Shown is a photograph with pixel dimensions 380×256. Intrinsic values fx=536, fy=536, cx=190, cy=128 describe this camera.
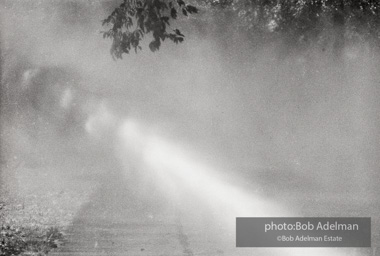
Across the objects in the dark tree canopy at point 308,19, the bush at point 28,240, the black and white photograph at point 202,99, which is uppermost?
the dark tree canopy at point 308,19

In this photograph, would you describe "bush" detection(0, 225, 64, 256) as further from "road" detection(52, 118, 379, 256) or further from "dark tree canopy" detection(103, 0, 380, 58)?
"dark tree canopy" detection(103, 0, 380, 58)

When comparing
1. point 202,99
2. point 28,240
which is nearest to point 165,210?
point 28,240

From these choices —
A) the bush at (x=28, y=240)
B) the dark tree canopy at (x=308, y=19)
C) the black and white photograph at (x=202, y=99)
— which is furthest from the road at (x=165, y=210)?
the dark tree canopy at (x=308, y=19)

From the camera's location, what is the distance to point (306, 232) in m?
8.09

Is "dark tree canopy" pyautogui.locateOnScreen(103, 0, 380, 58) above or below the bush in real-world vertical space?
above

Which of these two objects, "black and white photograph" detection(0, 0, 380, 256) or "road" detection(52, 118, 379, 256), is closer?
"road" detection(52, 118, 379, 256)

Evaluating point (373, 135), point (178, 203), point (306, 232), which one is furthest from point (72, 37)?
point (306, 232)

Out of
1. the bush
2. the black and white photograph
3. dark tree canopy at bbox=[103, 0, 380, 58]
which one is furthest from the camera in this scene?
dark tree canopy at bbox=[103, 0, 380, 58]

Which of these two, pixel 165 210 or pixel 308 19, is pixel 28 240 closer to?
pixel 165 210

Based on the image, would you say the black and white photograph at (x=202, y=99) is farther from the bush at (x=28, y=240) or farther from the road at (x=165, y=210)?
the bush at (x=28, y=240)

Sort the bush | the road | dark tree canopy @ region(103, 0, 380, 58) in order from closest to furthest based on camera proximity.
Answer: the bush → the road → dark tree canopy @ region(103, 0, 380, 58)

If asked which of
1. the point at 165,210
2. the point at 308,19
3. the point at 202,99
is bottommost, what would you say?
the point at 165,210

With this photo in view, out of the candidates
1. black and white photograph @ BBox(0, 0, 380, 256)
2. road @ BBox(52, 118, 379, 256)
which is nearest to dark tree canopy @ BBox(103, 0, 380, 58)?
black and white photograph @ BBox(0, 0, 380, 256)

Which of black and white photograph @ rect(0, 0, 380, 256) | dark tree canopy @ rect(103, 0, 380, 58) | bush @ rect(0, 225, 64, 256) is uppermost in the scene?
dark tree canopy @ rect(103, 0, 380, 58)
